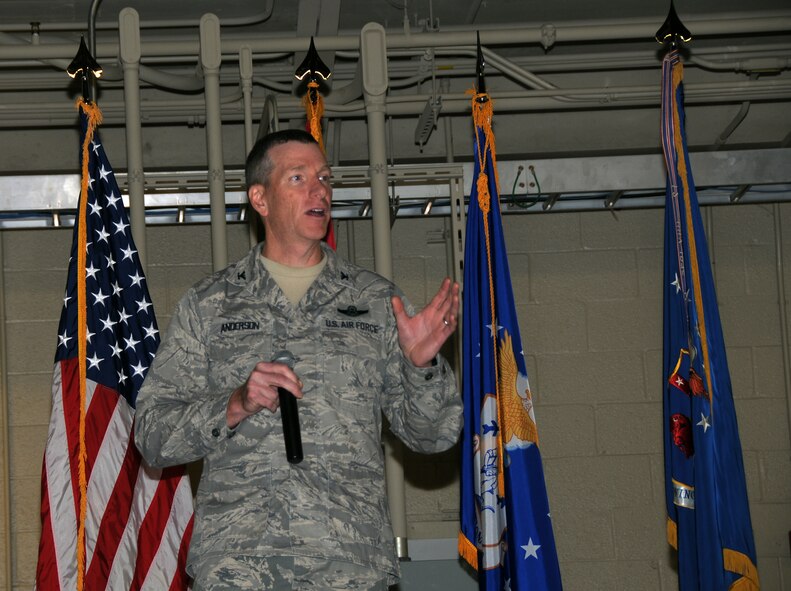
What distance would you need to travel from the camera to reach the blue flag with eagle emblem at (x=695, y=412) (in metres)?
3.31

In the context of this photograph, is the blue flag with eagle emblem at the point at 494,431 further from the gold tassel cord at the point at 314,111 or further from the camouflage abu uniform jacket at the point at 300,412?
the camouflage abu uniform jacket at the point at 300,412

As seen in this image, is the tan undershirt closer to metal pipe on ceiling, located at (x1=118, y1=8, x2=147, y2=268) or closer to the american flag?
the american flag

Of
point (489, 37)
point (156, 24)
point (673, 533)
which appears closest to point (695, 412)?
point (673, 533)

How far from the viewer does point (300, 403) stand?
83.8 inches

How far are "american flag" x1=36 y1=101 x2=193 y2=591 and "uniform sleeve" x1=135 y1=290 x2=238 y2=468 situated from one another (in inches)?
37.6

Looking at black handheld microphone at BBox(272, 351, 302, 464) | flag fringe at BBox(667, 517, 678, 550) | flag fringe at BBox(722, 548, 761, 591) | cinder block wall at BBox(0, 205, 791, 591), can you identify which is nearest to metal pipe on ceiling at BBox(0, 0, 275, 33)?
cinder block wall at BBox(0, 205, 791, 591)

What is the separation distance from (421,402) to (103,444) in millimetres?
1338

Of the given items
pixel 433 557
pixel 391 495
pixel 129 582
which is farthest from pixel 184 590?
pixel 433 557

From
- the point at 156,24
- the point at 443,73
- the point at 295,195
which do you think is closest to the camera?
the point at 295,195

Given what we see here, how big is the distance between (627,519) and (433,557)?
1.24 meters

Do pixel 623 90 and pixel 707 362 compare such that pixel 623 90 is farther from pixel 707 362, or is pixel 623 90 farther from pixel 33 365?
pixel 33 365

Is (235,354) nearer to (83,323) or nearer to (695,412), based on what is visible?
(83,323)

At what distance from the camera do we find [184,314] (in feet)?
7.32

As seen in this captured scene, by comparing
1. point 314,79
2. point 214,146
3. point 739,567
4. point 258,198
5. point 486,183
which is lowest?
point 739,567
